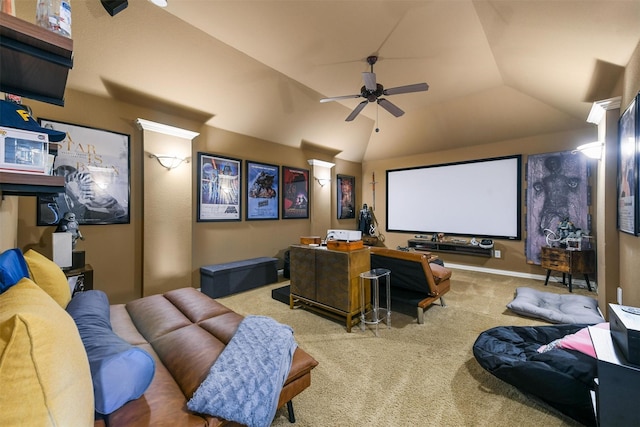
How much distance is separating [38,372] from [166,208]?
11.8 feet

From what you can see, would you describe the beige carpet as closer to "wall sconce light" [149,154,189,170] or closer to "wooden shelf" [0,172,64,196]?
"wooden shelf" [0,172,64,196]

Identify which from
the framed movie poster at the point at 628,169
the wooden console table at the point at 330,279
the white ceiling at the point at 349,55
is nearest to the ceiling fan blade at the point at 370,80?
the white ceiling at the point at 349,55

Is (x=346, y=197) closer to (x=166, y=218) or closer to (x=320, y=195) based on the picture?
(x=320, y=195)

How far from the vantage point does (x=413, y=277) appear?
3154 millimetres

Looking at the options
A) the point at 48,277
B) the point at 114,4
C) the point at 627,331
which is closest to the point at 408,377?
the point at 627,331

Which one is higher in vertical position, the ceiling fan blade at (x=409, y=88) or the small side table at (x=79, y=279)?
the ceiling fan blade at (x=409, y=88)

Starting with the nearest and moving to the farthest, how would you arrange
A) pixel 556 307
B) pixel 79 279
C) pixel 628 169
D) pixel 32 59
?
pixel 32 59 → pixel 628 169 → pixel 79 279 → pixel 556 307

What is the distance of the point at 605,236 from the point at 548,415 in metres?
2.55

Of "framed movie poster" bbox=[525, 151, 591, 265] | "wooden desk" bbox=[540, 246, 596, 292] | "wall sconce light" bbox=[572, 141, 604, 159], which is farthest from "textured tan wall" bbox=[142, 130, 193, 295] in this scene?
"framed movie poster" bbox=[525, 151, 591, 265]

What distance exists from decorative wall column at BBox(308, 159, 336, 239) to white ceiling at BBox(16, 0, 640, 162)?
4.55ft

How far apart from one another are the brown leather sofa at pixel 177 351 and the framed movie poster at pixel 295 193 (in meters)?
3.36

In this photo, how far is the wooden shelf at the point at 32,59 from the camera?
2.65 feet

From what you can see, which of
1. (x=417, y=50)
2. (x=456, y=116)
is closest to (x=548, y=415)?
(x=417, y=50)

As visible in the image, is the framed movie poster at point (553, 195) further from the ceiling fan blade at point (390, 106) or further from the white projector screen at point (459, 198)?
the ceiling fan blade at point (390, 106)
